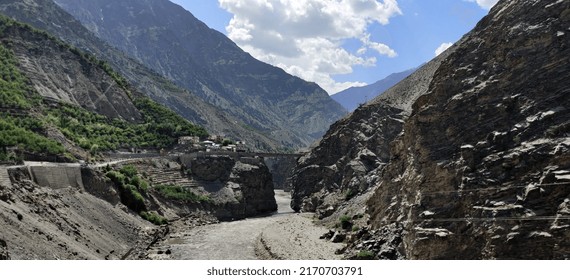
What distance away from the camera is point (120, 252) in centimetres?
4647

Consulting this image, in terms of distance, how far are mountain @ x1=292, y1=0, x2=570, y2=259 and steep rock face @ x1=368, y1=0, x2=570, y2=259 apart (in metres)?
0.07

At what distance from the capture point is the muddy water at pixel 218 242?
166 ft

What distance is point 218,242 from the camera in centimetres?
5869

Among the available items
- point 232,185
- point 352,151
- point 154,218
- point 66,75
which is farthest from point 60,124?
point 352,151

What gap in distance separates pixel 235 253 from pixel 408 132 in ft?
68.0

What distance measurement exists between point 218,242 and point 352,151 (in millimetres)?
43403

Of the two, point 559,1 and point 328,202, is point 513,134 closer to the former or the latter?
point 559,1

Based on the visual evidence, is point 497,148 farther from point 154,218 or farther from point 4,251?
point 154,218

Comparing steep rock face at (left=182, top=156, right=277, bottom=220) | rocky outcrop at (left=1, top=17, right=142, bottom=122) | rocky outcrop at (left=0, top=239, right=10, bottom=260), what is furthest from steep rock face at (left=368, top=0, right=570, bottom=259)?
rocky outcrop at (left=1, top=17, right=142, bottom=122)

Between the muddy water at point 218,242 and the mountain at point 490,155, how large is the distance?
12026mm

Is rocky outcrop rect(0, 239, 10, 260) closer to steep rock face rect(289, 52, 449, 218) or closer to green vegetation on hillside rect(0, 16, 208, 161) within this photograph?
green vegetation on hillside rect(0, 16, 208, 161)

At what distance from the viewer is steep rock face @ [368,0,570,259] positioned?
28266mm

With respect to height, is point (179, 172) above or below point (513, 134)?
below
